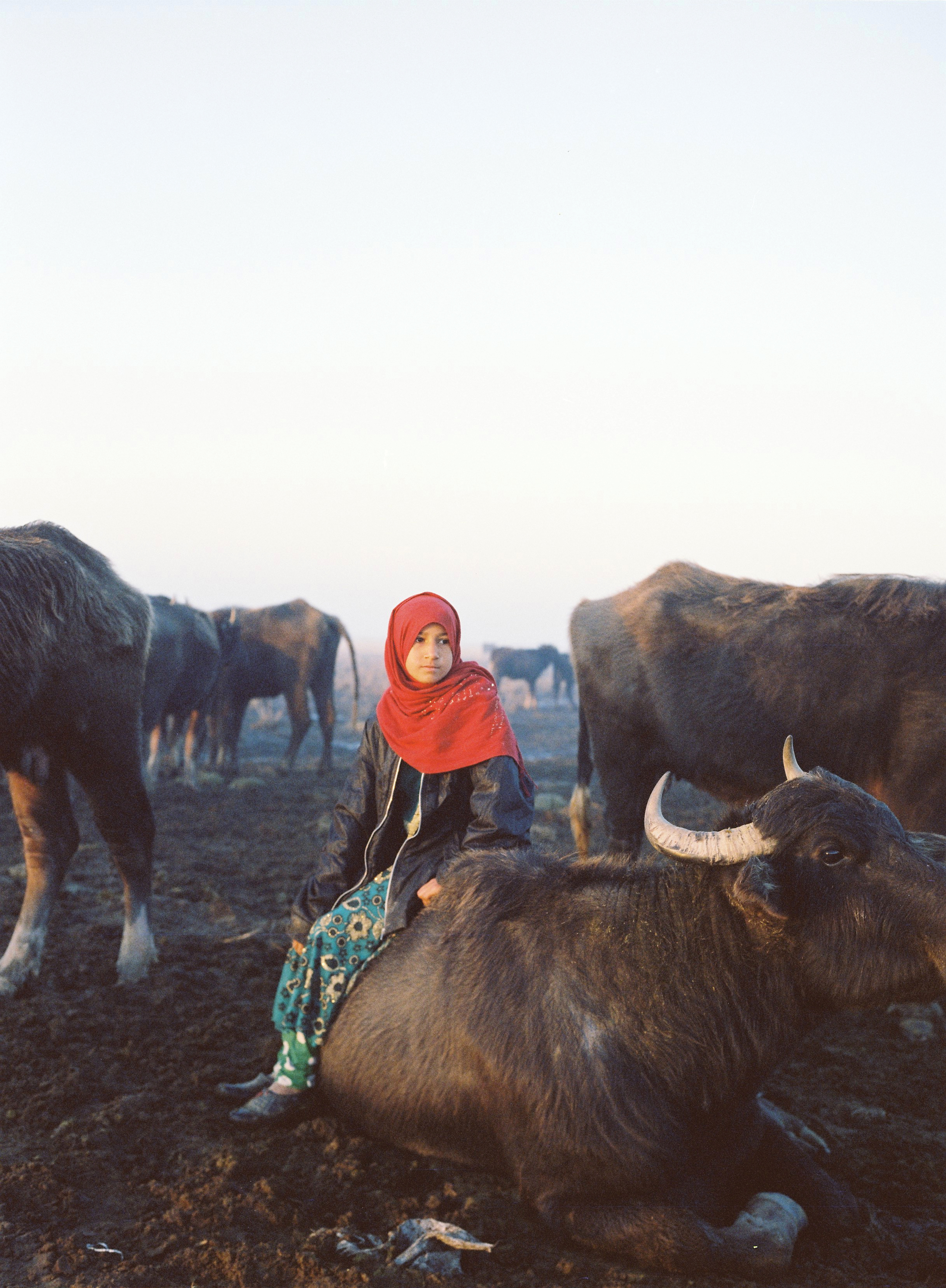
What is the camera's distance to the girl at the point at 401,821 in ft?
10.7

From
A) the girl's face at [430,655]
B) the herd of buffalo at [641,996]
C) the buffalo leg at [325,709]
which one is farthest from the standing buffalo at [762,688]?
the buffalo leg at [325,709]

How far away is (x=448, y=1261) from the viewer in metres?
2.52

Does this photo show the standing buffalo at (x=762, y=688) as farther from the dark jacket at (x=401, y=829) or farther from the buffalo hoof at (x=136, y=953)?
the buffalo hoof at (x=136, y=953)

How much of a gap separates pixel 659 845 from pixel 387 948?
105 centimetres

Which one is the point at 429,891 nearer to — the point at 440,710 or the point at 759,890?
the point at 440,710

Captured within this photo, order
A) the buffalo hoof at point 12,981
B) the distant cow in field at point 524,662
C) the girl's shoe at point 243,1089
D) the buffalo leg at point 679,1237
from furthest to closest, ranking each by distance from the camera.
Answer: the distant cow in field at point 524,662 < the buffalo hoof at point 12,981 < the girl's shoe at point 243,1089 < the buffalo leg at point 679,1237

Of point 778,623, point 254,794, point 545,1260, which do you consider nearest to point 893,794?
point 778,623

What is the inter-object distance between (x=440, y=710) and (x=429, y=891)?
1.95ft

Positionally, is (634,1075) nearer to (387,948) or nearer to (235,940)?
(387,948)

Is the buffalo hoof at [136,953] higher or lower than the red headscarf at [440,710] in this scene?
lower

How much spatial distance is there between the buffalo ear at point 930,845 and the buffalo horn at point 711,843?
0.41 m

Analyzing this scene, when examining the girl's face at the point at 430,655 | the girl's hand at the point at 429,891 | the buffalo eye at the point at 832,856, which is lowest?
the girl's hand at the point at 429,891

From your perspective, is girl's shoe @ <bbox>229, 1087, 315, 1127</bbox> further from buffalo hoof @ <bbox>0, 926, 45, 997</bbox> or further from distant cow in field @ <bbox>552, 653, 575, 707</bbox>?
distant cow in field @ <bbox>552, 653, 575, 707</bbox>

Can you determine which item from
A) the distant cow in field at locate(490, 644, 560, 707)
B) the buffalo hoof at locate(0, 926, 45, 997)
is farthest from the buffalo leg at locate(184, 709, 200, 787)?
the distant cow in field at locate(490, 644, 560, 707)
